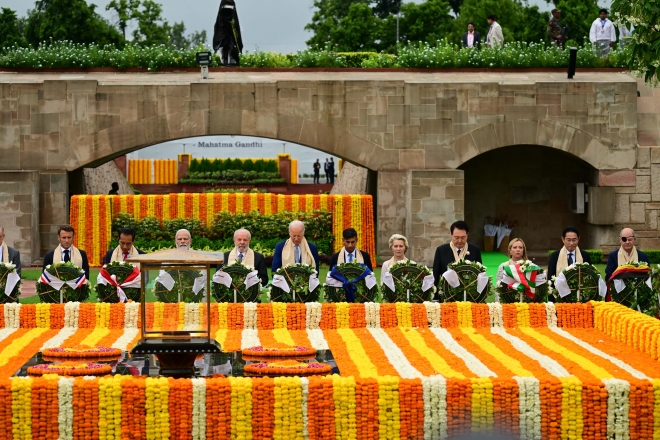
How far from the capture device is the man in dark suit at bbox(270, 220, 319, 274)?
1387 centimetres

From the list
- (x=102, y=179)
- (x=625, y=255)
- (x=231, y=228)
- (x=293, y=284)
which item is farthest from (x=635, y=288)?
(x=102, y=179)

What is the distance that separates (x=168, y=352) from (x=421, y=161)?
14218 mm

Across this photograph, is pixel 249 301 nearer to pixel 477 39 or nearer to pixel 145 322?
pixel 145 322

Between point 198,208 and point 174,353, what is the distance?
13918mm

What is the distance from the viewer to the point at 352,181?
28.0 m

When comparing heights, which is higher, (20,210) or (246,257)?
(20,210)

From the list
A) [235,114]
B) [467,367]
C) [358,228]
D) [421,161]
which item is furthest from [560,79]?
[467,367]

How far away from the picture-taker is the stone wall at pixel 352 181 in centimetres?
2641

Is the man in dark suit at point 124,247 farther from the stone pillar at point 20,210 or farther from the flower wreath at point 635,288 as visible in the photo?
the stone pillar at point 20,210

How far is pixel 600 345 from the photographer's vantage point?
35.9ft

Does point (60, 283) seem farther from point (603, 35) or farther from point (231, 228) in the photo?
point (603, 35)

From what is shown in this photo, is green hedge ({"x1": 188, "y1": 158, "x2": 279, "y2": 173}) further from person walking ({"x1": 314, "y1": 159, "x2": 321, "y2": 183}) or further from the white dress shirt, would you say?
the white dress shirt

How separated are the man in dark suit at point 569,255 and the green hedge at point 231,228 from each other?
30.7 ft

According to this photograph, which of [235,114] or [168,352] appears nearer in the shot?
[168,352]
